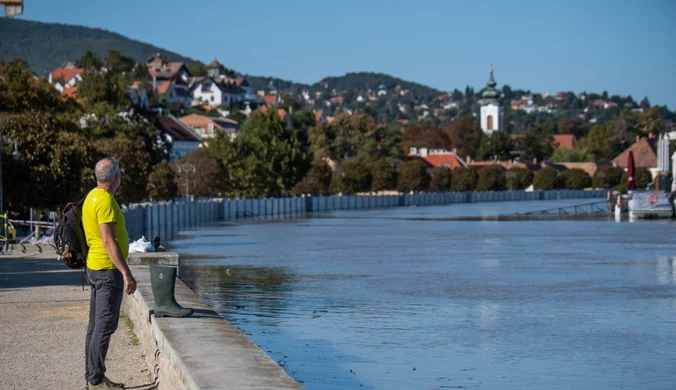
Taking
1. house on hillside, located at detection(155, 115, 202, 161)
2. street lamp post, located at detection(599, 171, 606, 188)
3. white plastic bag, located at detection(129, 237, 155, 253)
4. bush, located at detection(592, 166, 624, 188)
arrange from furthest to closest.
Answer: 1. bush, located at detection(592, 166, 624, 188)
2. street lamp post, located at detection(599, 171, 606, 188)
3. house on hillside, located at detection(155, 115, 202, 161)
4. white plastic bag, located at detection(129, 237, 155, 253)

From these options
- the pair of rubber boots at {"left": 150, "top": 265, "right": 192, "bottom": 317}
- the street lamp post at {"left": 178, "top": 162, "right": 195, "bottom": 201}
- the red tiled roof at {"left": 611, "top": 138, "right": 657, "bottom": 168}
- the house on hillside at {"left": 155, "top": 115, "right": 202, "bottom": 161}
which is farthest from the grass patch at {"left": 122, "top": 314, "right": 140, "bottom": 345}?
the red tiled roof at {"left": 611, "top": 138, "right": 657, "bottom": 168}

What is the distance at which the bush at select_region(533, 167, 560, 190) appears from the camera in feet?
518

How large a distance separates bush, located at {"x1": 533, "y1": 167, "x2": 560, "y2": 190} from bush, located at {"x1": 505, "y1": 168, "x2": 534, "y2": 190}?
2.27m

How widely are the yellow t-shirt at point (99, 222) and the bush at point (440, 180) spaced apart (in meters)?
137

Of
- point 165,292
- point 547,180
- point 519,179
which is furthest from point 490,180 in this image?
point 165,292

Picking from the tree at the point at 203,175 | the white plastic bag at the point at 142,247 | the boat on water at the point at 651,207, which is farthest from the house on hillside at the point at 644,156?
the white plastic bag at the point at 142,247

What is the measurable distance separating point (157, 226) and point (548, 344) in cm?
4487

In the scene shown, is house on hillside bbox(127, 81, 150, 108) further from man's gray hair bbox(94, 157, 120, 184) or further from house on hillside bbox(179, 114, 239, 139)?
man's gray hair bbox(94, 157, 120, 184)

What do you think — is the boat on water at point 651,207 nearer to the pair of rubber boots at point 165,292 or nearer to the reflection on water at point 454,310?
the reflection on water at point 454,310

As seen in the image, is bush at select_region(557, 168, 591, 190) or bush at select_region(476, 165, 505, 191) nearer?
bush at select_region(476, 165, 505, 191)

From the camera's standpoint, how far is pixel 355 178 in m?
128

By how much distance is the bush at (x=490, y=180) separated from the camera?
504 feet

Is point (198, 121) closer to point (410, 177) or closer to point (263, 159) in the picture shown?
point (410, 177)

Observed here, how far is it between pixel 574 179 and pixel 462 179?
19.5 meters
